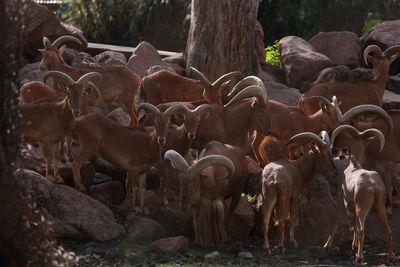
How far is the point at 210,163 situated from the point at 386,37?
27.0ft

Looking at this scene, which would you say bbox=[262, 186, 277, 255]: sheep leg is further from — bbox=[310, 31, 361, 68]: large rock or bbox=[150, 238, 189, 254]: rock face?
bbox=[310, 31, 361, 68]: large rock

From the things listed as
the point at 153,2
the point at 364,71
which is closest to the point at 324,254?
the point at 364,71

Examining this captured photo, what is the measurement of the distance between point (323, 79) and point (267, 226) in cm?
599

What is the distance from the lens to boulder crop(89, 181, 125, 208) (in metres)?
14.1

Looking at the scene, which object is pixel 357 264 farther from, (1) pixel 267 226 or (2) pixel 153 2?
(2) pixel 153 2

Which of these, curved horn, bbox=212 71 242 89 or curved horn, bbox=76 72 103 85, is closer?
curved horn, bbox=76 72 103 85

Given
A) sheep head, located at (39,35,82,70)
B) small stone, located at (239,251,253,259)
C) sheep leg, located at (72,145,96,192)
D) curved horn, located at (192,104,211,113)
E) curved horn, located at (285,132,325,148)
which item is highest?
sheep head, located at (39,35,82,70)

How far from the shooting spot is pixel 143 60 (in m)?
18.7

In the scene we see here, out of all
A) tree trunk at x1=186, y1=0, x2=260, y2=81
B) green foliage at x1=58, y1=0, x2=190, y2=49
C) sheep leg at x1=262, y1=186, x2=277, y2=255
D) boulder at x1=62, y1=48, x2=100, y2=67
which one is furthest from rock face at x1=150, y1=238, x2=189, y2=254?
green foliage at x1=58, y1=0, x2=190, y2=49

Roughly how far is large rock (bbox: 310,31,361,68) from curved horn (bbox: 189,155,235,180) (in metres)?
7.76

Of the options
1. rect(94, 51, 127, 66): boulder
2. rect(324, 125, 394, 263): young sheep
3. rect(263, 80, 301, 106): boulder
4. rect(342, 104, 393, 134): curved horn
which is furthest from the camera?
rect(94, 51, 127, 66): boulder

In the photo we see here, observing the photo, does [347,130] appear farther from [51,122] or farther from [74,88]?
[51,122]

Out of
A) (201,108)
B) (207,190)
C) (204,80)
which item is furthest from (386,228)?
(204,80)

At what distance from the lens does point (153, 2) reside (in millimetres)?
28234
